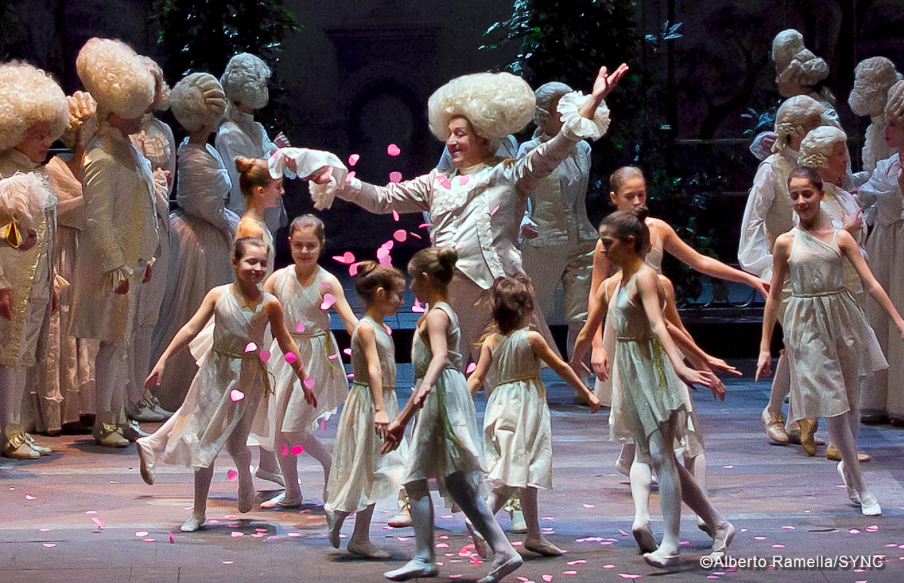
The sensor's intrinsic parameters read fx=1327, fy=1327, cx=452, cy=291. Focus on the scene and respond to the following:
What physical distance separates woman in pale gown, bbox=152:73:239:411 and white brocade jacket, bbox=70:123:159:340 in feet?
2.25

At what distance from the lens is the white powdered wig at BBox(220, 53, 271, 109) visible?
7086 mm

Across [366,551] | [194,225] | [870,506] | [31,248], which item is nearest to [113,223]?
[31,248]

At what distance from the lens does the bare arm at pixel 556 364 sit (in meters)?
4.05

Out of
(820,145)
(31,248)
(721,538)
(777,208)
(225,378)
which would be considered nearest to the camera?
(721,538)

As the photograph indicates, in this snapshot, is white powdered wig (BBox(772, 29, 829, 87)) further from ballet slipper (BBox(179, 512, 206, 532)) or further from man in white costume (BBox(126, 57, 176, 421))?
ballet slipper (BBox(179, 512, 206, 532))

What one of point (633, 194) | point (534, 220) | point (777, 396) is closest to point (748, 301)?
point (534, 220)

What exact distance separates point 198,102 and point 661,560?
3775mm

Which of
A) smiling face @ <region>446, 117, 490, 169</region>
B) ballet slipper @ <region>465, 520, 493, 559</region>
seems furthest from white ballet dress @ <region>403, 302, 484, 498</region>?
smiling face @ <region>446, 117, 490, 169</region>

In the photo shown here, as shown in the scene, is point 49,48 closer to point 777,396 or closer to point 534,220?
point 534,220

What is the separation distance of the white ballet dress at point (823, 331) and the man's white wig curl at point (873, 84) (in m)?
2.00

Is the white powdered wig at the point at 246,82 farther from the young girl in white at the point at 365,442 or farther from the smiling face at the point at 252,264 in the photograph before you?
the young girl in white at the point at 365,442

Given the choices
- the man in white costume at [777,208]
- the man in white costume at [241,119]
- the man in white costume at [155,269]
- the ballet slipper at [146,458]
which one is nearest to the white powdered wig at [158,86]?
the man in white costume at [155,269]

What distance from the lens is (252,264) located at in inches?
176

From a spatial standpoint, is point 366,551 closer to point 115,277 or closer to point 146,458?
point 146,458
